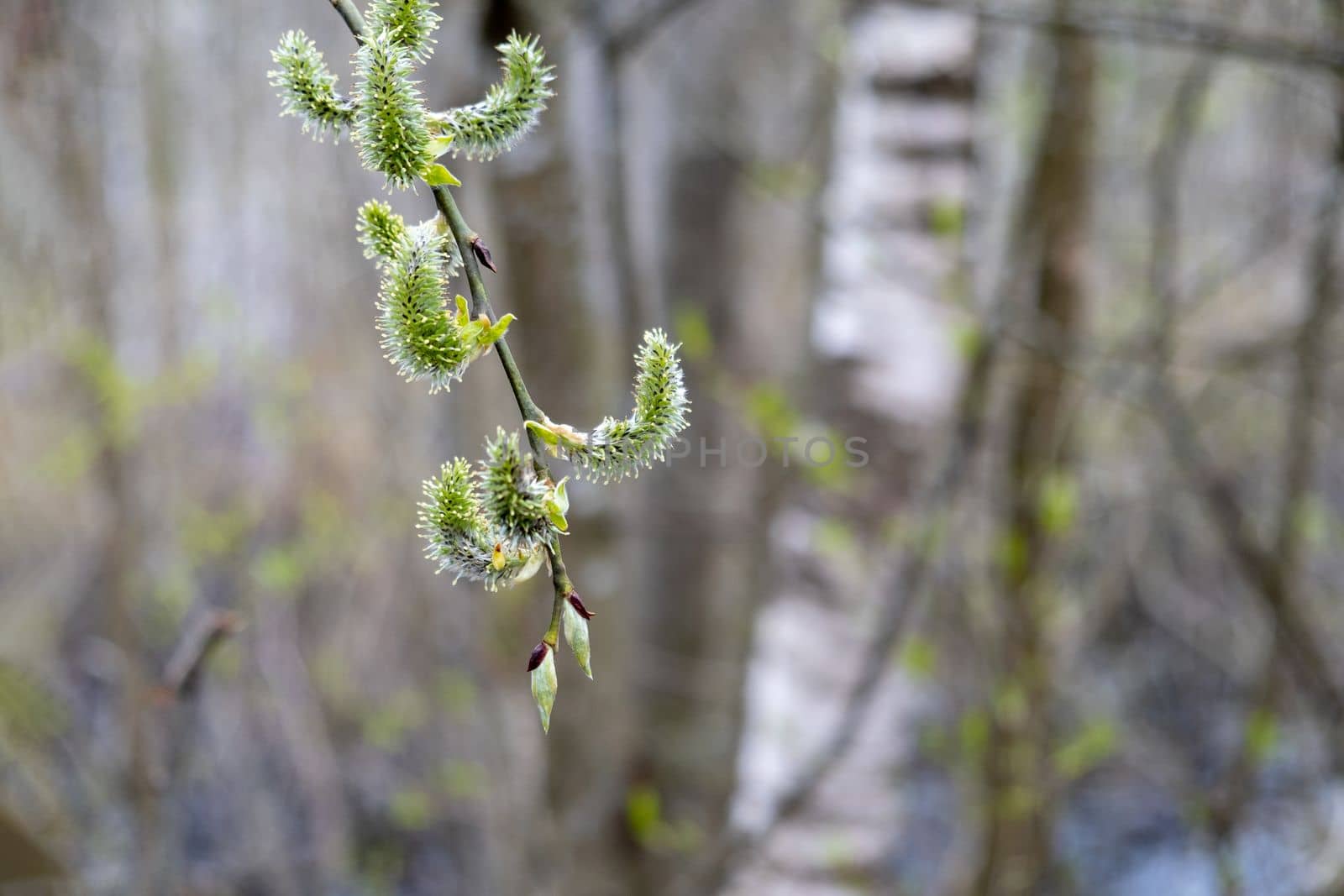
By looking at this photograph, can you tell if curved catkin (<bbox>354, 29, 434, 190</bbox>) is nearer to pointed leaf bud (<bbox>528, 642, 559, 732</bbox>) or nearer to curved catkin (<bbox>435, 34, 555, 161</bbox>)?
curved catkin (<bbox>435, 34, 555, 161</bbox>)

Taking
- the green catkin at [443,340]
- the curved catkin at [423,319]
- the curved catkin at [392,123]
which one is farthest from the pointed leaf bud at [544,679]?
the curved catkin at [392,123]

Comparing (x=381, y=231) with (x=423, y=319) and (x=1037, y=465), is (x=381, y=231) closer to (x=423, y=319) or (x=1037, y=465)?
(x=423, y=319)

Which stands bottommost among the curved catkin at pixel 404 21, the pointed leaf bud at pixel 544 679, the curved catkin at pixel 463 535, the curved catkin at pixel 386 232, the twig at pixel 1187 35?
the pointed leaf bud at pixel 544 679

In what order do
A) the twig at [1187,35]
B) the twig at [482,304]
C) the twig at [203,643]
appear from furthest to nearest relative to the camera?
the twig at [1187,35] < the twig at [203,643] < the twig at [482,304]

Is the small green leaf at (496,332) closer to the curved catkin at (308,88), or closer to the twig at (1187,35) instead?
the curved catkin at (308,88)

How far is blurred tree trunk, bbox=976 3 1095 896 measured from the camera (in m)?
2.37

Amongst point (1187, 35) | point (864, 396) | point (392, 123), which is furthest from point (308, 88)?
point (864, 396)

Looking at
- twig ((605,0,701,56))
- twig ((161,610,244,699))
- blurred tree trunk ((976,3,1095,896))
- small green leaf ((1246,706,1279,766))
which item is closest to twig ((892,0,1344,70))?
twig ((605,0,701,56))

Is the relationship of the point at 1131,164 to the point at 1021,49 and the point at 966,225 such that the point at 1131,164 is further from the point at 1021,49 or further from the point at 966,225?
the point at 966,225

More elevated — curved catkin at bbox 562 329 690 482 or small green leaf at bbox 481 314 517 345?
small green leaf at bbox 481 314 517 345

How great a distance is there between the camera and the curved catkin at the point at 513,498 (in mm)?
507

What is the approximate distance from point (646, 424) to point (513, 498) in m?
0.08

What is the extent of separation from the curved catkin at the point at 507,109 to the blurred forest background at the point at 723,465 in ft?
2.72

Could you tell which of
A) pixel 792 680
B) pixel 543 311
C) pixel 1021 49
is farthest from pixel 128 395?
pixel 1021 49
